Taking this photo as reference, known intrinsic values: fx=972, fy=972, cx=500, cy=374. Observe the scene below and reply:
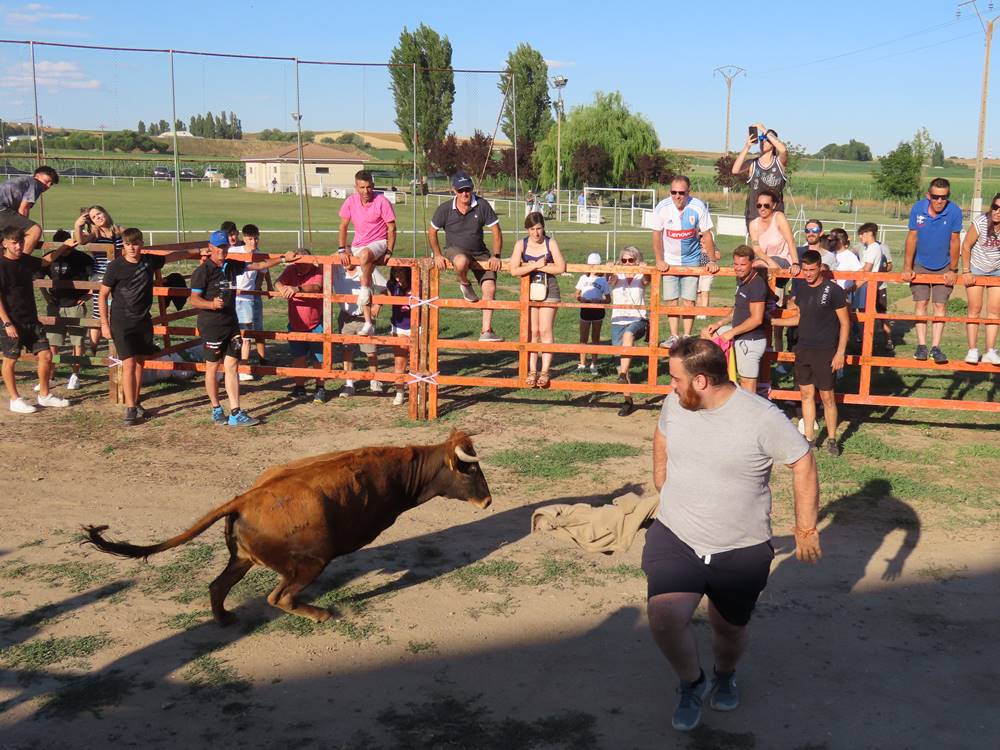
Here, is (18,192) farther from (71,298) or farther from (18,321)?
(18,321)

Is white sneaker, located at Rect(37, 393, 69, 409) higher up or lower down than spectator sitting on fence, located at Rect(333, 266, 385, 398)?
lower down

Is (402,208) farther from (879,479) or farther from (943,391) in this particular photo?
(879,479)

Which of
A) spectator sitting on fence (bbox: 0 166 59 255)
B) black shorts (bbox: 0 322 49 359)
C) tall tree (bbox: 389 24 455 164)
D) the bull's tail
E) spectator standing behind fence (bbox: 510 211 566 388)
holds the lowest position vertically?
the bull's tail

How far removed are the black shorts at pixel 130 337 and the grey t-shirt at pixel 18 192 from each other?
11.1 ft

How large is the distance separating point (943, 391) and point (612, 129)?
58.6m

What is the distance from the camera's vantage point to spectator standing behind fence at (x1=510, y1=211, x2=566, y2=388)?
33.2 feet

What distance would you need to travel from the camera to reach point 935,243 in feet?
37.2

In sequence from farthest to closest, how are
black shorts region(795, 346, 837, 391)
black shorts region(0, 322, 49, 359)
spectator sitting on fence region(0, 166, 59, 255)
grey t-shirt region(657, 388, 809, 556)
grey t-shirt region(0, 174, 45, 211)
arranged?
1. grey t-shirt region(0, 174, 45, 211)
2. spectator sitting on fence region(0, 166, 59, 255)
3. black shorts region(0, 322, 49, 359)
4. black shorts region(795, 346, 837, 391)
5. grey t-shirt region(657, 388, 809, 556)

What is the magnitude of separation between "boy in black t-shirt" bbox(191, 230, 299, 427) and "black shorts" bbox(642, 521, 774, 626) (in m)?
6.49

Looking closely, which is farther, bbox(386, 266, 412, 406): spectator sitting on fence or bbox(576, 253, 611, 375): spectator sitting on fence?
bbox(576, 253, 611, 375): spectator sitting on fence

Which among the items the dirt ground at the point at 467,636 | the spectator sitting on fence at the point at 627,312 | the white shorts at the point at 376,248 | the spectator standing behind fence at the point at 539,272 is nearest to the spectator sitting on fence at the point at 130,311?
the dirt ground at the point at 467,636

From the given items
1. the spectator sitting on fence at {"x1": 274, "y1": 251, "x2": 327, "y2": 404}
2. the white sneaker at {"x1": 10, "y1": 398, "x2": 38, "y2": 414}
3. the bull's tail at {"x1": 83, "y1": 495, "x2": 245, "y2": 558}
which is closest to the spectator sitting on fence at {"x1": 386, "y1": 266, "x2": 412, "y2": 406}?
the spectator sitting on fence at {"x1": 274, "y1": 251, "x2": 327, "y2": 404}

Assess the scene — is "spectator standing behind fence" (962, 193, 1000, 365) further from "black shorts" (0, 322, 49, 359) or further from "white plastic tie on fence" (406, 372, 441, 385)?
"black shorts" (0, 322, 49, 359)

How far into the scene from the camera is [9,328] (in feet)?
33.1
